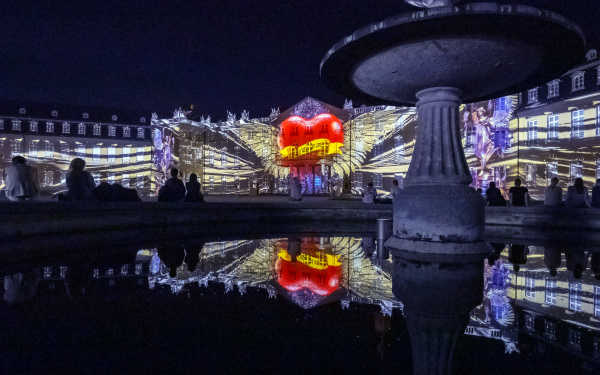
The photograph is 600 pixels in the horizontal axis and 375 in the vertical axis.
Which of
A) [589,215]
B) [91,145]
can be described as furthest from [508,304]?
[91,145]

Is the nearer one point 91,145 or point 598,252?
point 598,252

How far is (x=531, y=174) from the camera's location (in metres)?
25.1

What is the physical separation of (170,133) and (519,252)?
37840 millimetres

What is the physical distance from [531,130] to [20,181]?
29.5 meters

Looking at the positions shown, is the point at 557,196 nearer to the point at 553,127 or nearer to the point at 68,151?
the point at 553,127

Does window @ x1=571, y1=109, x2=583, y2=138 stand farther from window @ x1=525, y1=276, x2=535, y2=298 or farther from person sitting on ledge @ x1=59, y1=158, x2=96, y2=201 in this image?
person sitting on ledge @ x1=59, y1=158, x2=96, y2=201

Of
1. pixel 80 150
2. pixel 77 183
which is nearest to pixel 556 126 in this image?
pixel 77 183

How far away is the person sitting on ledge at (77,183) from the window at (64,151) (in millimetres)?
45388

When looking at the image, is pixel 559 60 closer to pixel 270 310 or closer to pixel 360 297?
pixel 360 297

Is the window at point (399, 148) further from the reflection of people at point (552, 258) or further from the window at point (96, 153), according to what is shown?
the window at point (96, 153)

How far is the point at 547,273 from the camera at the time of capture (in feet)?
17.7

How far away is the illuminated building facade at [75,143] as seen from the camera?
4350 cm

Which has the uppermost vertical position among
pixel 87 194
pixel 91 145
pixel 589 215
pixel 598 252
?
pixel 91 145

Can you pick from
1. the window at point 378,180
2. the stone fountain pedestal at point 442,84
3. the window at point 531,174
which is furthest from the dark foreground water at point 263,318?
the window at point 378,180
